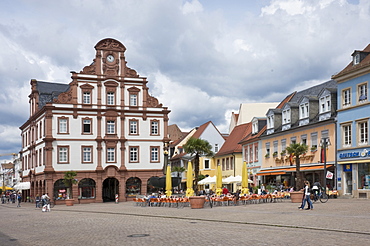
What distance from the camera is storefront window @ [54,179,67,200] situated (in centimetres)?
6116

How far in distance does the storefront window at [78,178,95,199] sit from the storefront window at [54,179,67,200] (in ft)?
5.89

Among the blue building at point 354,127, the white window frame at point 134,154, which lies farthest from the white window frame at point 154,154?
the blue building at point 354,127

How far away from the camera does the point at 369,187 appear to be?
131ft

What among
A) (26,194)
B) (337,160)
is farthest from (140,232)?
(26,194)

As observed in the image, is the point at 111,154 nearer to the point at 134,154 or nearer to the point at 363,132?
the point at 134,154

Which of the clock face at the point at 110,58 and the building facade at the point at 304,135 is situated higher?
the clock face at the point at 110,58

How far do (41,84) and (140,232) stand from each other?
57.6 metres

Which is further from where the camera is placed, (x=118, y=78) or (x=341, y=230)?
(x=118, y=78)

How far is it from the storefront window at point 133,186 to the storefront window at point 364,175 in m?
30.1

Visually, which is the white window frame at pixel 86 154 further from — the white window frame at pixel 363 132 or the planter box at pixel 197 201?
the white window frame at pixel 363 132

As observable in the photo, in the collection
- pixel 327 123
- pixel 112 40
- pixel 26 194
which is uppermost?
pixel 112 40

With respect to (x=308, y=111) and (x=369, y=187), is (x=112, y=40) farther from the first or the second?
(x=369, y=187)

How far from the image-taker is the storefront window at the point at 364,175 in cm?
4012

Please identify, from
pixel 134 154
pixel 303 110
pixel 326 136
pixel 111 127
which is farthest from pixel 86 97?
pixel 326 136
